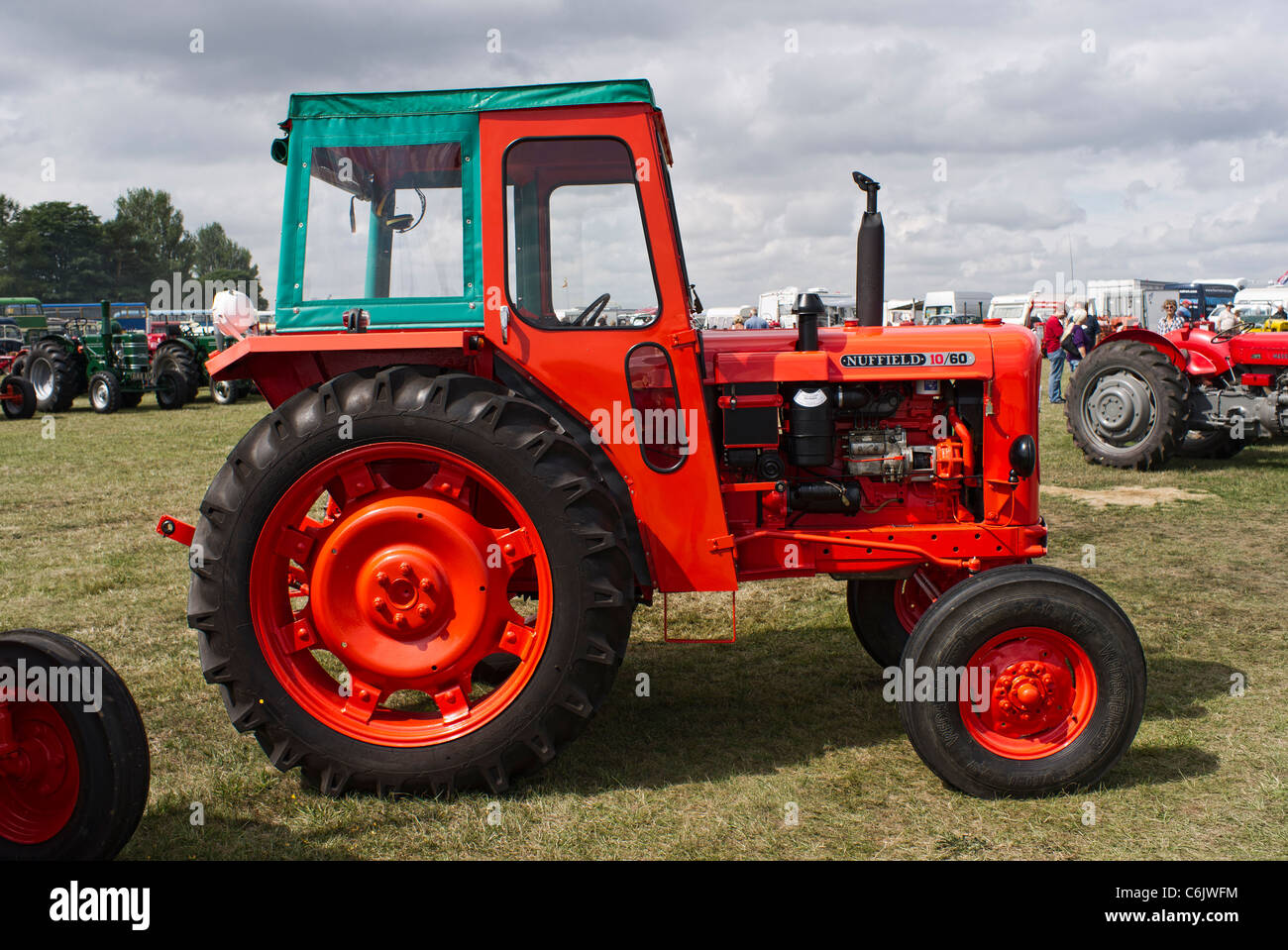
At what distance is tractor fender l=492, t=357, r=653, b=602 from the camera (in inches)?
152

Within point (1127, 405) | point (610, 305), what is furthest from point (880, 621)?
point (1127, 405)

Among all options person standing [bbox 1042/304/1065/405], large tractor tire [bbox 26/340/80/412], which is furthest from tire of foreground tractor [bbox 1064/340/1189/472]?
large tractor tire [bbox 26/340/80/412]

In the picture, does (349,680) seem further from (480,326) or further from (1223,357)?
(1223,357)

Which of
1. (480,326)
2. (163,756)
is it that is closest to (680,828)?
(480,326)

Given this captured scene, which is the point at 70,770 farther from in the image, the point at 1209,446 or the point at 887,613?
the point at 1209,446

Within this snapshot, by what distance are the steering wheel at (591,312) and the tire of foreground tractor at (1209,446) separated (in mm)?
10215

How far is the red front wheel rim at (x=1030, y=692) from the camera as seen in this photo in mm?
3738

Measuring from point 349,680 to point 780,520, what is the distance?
1.83m

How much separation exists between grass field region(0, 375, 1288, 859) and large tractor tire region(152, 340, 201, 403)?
584 inches

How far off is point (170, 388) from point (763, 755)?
20.4 metres

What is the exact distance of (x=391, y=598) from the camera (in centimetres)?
379

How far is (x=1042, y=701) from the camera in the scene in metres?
3.76

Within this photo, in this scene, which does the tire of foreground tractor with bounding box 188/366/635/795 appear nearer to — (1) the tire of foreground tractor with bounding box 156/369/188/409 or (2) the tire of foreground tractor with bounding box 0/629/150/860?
(2) the tire of foreground tractor with bounding box 0/629/150/860

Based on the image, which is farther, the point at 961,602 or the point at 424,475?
the point at 424,475
